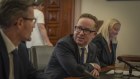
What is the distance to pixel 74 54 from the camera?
7.89 feet

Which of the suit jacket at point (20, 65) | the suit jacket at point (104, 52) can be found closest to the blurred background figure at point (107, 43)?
the suit jacket at point (104, 52)

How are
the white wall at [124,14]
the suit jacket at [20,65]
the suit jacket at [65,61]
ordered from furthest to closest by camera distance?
the white wall at [124,14] → the suit jacket at [65,61] → the suit jacket at [20,65]

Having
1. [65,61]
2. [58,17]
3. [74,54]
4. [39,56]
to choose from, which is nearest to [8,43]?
[65,61]

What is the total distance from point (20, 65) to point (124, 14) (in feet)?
13.5

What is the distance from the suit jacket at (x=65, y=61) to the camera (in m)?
2.28

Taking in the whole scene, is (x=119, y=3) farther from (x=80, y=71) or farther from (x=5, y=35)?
(x=5, y=35)

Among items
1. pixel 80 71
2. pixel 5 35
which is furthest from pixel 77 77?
pixel 5 35

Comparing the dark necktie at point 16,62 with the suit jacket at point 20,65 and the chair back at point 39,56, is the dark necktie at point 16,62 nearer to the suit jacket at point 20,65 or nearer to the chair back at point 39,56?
the suit jacket at point 20,65

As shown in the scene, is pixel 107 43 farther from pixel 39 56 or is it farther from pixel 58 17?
pixel 58 17

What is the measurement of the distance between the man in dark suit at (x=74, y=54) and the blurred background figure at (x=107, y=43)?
0.73 metres

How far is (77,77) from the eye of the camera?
221cm

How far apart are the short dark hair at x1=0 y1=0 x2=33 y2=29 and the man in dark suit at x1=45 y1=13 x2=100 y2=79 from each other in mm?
758

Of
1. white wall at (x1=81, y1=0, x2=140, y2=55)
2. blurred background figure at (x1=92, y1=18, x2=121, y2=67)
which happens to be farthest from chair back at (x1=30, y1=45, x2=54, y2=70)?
white wall at (x1=81, y1=0, x2=140, y2=55)

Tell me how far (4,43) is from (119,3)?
14.0 ft
